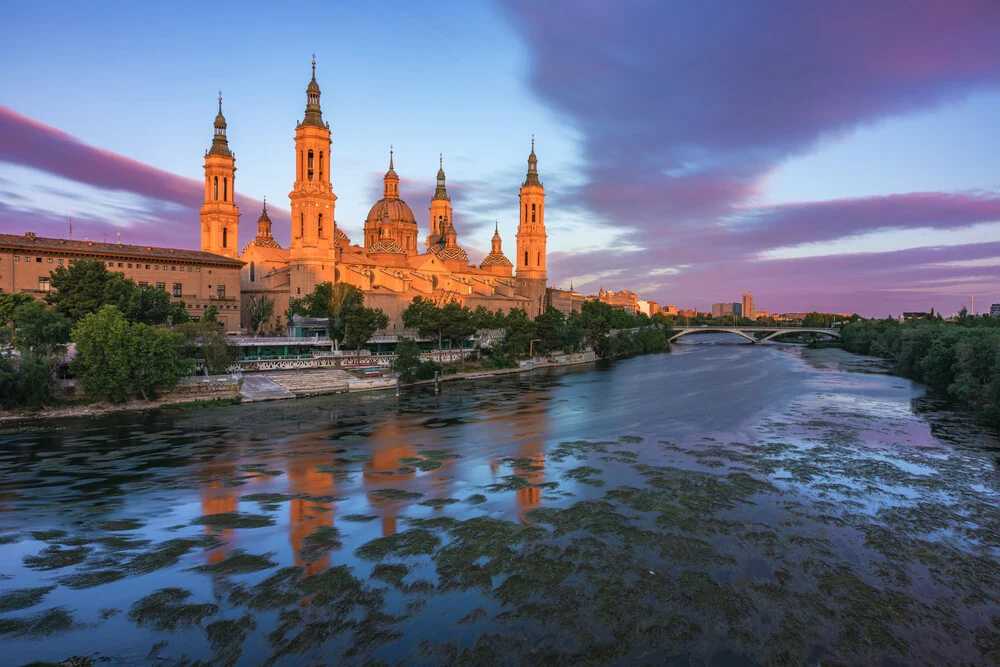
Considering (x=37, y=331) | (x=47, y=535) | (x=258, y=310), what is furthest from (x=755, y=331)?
(x=47, y=535)

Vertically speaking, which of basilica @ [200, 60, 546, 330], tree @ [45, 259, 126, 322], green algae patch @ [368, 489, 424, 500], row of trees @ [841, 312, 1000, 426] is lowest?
green algae patch @ [368, 489, 424, 500]

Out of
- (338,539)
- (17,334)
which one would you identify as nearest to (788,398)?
(338,539)

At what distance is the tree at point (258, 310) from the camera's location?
2080 inches

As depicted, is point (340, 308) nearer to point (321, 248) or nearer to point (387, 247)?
point (321, 248)

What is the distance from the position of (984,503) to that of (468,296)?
5710cm

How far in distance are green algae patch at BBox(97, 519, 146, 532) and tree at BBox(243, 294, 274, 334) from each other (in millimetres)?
40727

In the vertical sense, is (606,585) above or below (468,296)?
below

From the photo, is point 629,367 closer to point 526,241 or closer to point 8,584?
point 526,241

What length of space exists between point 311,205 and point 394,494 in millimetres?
43926

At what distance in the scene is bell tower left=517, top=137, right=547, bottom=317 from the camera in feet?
278

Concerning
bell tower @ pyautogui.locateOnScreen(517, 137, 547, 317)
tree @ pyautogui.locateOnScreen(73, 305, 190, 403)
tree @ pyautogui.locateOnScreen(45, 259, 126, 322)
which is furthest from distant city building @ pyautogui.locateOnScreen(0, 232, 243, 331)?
bell tower @ pyautogui.locateOnScreen(517, 137, 547, 317)

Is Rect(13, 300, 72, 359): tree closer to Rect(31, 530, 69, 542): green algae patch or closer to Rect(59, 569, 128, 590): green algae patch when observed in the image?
Rect(31, 530, 69, 542): green algae patch

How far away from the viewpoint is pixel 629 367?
61.6 m

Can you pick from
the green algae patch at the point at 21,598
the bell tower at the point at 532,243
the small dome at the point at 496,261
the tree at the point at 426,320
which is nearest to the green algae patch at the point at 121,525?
the green algae patch at the point at 21,598
